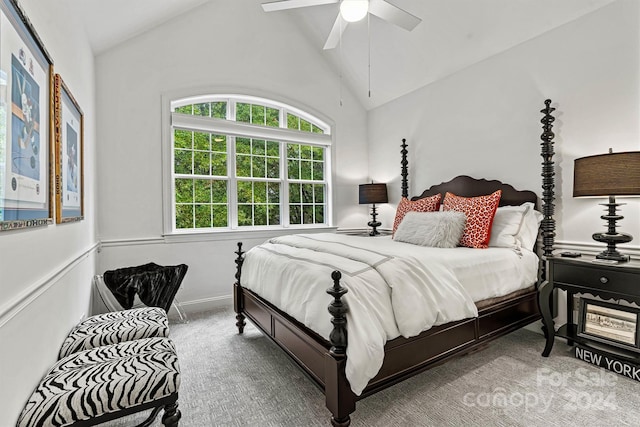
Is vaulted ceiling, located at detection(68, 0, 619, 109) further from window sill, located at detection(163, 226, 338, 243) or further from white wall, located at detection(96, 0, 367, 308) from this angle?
window sill, located at detection(163, 226, 338, 243)

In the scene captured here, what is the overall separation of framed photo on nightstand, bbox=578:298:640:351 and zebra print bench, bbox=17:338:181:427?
2.88m

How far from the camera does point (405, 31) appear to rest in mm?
3736

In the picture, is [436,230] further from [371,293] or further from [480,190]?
[371,293]

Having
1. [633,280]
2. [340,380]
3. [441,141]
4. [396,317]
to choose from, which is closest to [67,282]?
[340,380]

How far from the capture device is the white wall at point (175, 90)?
3.39 meters

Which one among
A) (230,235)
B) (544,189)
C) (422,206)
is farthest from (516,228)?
(230,235)

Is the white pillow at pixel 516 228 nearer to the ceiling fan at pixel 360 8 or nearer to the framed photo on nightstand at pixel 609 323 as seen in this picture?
the framed photo on nightstand at pixel 609 323

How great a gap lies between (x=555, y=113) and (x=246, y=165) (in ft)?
11.2

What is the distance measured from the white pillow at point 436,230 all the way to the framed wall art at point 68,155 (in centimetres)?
271

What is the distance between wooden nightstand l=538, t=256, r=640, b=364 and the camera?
84.4 inches

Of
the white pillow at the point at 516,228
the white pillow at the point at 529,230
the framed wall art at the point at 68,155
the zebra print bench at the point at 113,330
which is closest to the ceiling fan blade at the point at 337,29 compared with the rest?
the framed wall art at the point at 68,155

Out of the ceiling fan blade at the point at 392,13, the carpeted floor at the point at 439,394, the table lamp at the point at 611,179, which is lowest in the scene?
the carpeted floor at the point at 439,394

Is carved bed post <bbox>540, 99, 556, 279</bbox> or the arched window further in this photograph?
the arched window

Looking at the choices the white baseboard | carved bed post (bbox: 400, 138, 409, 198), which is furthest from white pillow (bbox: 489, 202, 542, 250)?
the white baseboard
